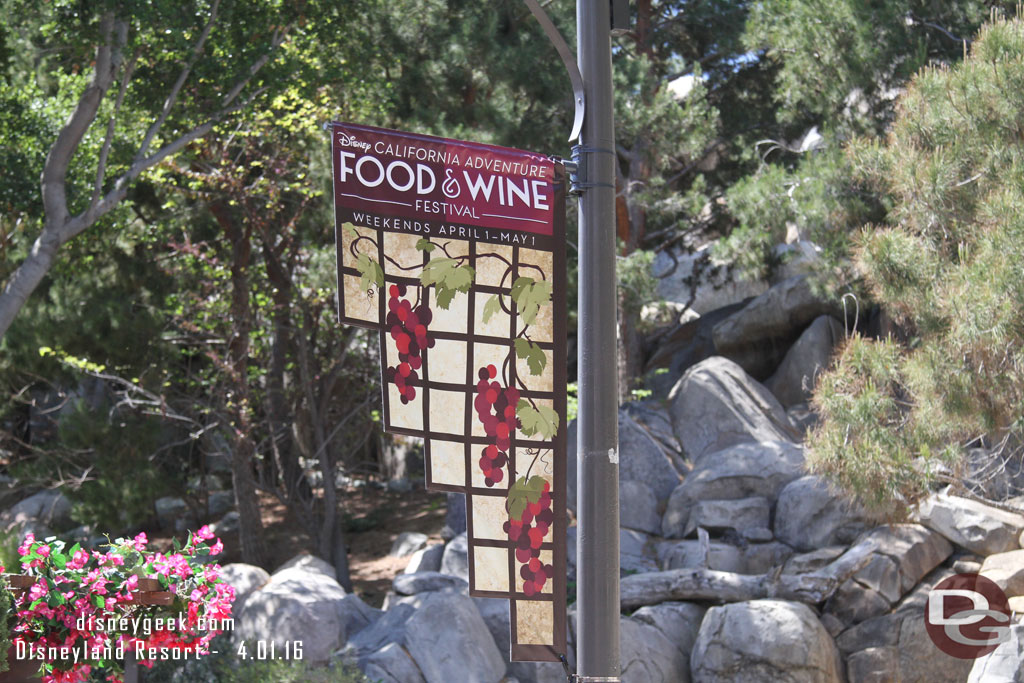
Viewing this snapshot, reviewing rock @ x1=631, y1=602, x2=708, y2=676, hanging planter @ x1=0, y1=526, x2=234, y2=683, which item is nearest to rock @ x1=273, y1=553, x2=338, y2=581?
rock @ x1=631, y1=602, x2=708, y2=676

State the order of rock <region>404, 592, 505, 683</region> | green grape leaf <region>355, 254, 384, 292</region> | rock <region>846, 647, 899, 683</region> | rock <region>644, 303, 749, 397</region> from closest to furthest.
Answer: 1. green grape leaf <region>355, 254, 384, 292</region>
2. rock <region>404, 592, 505, 683</region>
3. rock <region>846, 647, 899, 683</region>
4. rock <region>644, 303, 749, 397</region>

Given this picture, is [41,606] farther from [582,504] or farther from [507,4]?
[507,4]

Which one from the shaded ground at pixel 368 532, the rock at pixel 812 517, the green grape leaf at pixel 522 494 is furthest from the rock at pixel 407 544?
the green grape leaf at pixel 522 494

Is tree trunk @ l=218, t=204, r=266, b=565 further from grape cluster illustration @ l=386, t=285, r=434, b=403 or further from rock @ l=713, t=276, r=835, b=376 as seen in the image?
rock @ l=713, t=276, r=835, b=376

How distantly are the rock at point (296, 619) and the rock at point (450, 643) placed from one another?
95 cm

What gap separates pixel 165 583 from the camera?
661cm

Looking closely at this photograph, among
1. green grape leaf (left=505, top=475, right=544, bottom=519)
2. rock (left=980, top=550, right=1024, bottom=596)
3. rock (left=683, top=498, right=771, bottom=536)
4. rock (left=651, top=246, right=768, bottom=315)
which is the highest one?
rock (left=651, top=246, right=768, bottom=315)

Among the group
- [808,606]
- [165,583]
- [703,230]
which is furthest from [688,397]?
[165,583]

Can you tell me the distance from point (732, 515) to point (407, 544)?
554 centimetres

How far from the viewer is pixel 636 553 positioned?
13.4 m

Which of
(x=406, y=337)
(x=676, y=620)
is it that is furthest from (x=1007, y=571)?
(x=406, y=337)

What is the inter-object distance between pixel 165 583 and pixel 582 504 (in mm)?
3674

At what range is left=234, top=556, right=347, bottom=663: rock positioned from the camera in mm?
9977

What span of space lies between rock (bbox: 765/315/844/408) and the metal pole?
15.2 meters
